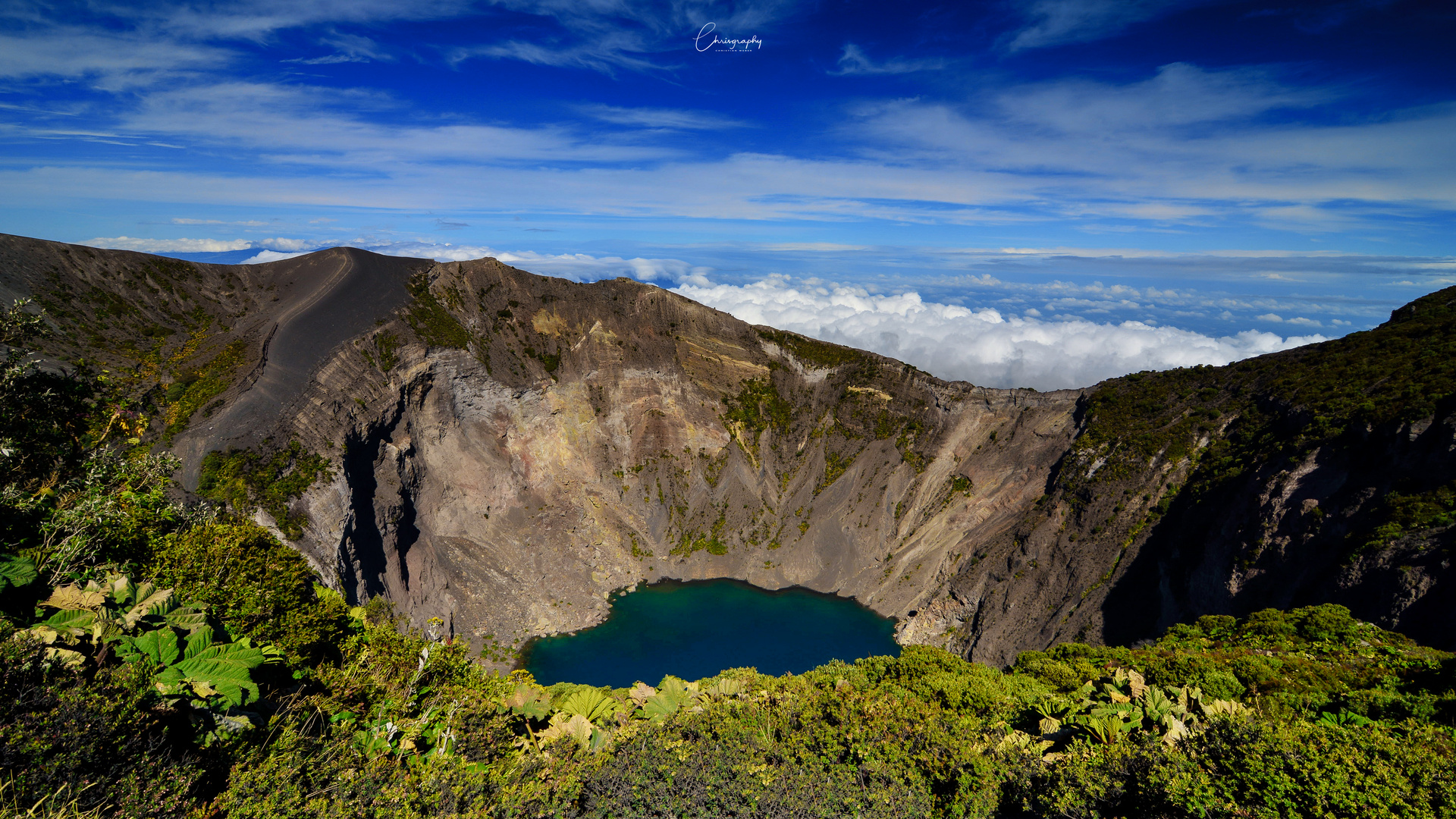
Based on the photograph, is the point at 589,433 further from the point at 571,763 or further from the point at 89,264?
the point at 571,763

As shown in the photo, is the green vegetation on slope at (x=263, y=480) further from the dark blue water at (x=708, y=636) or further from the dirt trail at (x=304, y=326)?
the dark blue water at (x=708, y=636)

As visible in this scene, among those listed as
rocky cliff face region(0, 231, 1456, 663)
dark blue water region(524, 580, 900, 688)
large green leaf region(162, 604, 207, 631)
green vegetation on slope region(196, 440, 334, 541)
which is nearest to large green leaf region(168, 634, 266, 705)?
large green leaf region(162, 604, 207, 631)

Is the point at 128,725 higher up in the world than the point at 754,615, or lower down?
higher up

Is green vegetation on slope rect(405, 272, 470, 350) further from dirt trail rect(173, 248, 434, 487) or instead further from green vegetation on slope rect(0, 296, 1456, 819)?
green vegetation on slope rect(0, 296, 1456, 819)

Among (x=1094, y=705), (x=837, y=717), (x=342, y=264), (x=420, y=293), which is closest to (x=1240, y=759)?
(x=1094, y=705)

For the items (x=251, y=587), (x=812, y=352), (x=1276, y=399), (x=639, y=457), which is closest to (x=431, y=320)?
(x=639, y=457)
